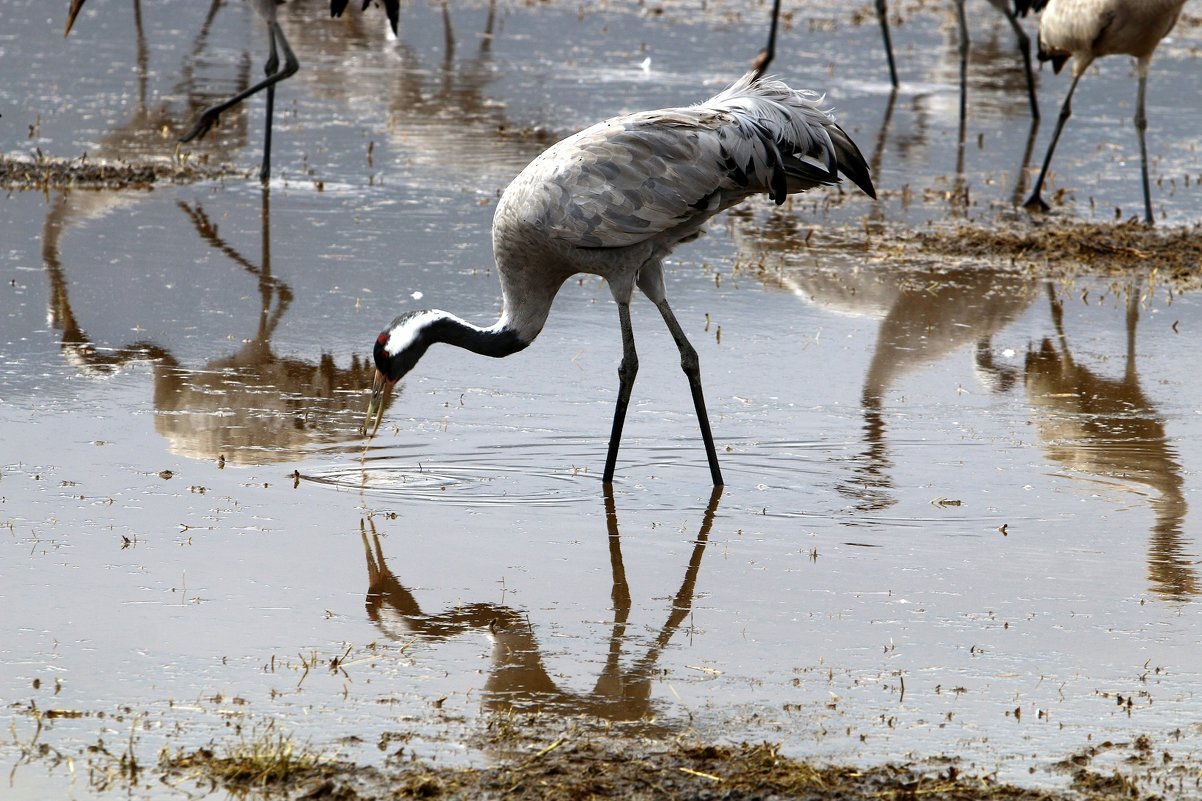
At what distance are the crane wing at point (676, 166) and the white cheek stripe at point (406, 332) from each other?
1.65 feet

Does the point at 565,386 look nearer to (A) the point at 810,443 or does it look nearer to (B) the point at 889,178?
(A) the point at 810,443

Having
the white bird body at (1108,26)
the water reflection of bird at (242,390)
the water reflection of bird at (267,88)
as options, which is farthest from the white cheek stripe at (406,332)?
the white bird body at (1108,26)

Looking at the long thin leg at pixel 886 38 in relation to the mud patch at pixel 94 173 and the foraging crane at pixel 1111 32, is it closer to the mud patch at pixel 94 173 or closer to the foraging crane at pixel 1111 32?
the foraging crane at pixel 1111 32

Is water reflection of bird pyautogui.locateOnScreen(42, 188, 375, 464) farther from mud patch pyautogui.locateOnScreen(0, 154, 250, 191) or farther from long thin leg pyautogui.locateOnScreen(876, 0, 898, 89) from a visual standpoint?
long thin leg pyautogui.locateOnScreen(876, 0, 898, 89)

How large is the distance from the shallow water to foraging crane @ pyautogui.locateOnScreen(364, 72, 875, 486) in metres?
0.48

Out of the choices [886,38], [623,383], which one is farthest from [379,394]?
[886,38]

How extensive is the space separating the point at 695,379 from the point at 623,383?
0.92 ft

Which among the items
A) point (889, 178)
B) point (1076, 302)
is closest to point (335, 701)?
point (1076, 302)

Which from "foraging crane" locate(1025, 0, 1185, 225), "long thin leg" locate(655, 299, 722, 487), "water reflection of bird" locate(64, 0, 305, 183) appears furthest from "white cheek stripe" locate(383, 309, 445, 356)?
"foraging crane" locate(1025, 0, 1185, 225)

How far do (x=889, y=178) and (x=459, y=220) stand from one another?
3586mm

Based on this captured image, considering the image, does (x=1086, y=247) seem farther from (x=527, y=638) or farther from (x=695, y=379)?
(x=527, y=638)

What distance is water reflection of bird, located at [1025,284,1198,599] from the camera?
563cm

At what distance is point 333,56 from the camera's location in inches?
690

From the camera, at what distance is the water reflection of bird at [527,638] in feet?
14.1
